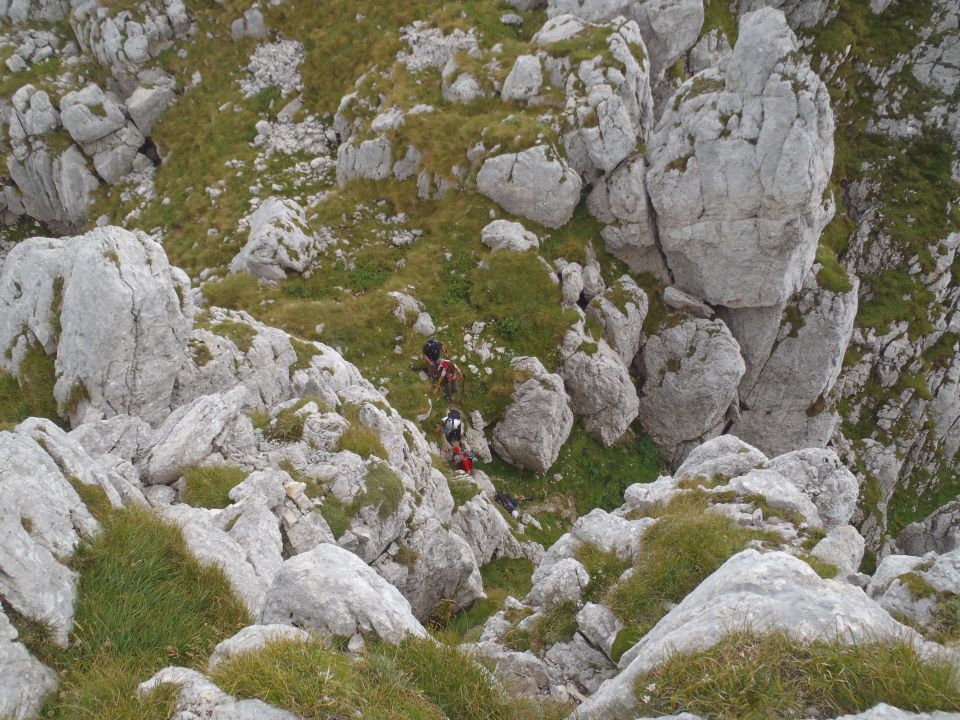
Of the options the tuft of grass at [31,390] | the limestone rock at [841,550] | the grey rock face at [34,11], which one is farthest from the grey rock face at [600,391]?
the grey rock face at [34,11]

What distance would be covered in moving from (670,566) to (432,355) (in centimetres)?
1689

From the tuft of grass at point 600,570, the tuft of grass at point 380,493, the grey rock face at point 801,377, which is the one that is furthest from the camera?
the grey rock face at point 801,377

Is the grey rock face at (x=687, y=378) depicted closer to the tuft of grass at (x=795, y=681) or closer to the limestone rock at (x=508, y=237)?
the limestone rock at (x=508, y=237)

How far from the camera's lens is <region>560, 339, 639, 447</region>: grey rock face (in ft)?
87.9

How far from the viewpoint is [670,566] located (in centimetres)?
878

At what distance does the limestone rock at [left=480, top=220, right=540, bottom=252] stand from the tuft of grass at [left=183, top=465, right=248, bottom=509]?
810 inches

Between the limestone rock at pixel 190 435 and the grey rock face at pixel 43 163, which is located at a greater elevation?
the grey rock face at pixel 43 163

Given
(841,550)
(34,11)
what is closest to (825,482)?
(841,550)

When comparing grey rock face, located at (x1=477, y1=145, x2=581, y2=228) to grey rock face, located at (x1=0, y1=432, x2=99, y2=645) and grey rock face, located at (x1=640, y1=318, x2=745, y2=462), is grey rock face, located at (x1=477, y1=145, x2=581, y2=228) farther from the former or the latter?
grey rock face, located at (x1=0, y1=432, x2=99, y2=645)

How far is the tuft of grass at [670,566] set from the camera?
332 inches

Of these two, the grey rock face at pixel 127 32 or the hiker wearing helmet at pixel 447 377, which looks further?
the grey rock face at pixel 127 32

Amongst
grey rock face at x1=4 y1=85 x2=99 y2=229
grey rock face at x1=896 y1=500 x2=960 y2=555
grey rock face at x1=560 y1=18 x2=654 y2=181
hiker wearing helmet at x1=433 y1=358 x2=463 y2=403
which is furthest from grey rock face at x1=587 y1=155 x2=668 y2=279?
grey rock face at x1=4 y1=85 x2=99 y2=229

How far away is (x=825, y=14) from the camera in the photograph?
47.4m

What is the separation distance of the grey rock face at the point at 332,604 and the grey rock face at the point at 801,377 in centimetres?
3225
